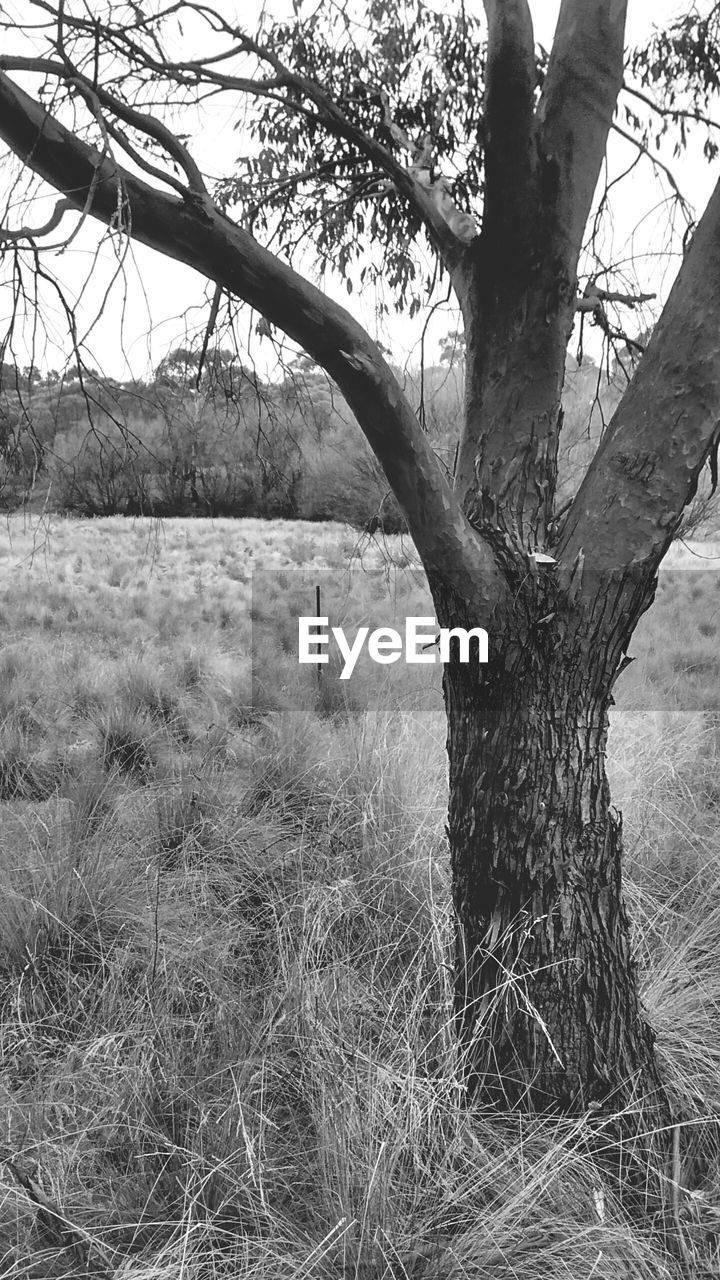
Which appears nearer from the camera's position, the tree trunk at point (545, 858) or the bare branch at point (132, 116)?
the bare branch at point (132, 116)

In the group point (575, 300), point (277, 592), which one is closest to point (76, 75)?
point (575, 300)

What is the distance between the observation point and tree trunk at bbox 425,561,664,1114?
1.88 meters

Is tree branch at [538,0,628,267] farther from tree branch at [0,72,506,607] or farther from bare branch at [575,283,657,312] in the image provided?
tree branch at [0,72,506,607]

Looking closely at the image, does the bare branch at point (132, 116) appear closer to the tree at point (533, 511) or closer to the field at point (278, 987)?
the tree at point (533, 511)

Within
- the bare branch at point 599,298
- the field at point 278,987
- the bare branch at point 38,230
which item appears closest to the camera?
the bare branch at point 38,230

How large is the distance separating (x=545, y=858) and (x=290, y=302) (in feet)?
4.28

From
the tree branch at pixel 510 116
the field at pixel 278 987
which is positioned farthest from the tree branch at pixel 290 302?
the field at pixel 278 987

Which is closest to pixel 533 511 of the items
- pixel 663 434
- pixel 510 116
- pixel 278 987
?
pixel 663 434

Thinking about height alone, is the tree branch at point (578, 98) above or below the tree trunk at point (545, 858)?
above

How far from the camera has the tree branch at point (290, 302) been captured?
1.50 meters

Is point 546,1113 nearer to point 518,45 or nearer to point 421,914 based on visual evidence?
point 421,914

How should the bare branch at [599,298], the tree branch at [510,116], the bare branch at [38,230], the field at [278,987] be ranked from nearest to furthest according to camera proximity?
1. the bare branch at [38,230]
2. the field at [278,987]
3. the tree branch at [510,116]
4. the bare branch at [599,298]

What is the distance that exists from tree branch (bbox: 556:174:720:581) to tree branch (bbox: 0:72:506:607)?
256mm

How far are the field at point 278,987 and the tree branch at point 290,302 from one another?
2.52 feet
